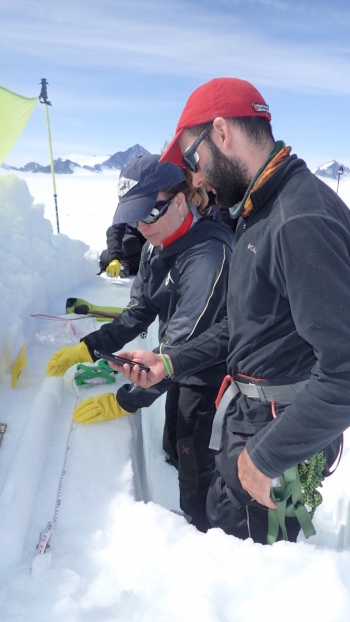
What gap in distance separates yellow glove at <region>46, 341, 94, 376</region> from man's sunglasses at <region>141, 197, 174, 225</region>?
86 cm

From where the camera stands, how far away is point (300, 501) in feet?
4.68

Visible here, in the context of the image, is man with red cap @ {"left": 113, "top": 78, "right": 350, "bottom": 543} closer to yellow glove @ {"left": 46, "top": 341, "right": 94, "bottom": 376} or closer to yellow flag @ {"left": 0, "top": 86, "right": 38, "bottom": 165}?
yellow glove @ {"left": 46, "top": 341, "right": 94, "bottom": 376}

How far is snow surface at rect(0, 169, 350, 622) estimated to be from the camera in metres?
1.12

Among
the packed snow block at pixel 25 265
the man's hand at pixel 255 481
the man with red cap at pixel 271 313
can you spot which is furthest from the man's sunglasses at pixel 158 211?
the packed snow block at pixel 25 265

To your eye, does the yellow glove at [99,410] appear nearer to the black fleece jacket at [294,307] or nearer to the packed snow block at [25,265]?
the packed snow block at [25,265]

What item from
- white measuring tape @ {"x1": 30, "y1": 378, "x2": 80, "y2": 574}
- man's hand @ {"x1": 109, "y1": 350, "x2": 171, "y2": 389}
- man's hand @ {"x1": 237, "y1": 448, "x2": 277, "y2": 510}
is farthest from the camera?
man's hand @ {"x1": 109, "y1": 350, "x2": 171, "y2": 389}

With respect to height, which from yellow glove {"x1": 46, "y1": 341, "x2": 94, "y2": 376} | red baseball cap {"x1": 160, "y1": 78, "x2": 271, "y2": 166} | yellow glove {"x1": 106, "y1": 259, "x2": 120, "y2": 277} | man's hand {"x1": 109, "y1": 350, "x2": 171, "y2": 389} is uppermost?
red baseball cap {"x1": 160, "y1": 78, "x2": 271, "y2": 166}

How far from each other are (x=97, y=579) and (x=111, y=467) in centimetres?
67

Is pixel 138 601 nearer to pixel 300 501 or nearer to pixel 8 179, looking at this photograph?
pixel 300 501

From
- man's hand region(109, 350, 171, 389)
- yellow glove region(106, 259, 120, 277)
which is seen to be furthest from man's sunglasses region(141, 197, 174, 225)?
yellow glove region(106, 259, 120, 277)

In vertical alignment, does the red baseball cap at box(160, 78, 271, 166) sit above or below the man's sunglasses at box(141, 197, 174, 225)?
above

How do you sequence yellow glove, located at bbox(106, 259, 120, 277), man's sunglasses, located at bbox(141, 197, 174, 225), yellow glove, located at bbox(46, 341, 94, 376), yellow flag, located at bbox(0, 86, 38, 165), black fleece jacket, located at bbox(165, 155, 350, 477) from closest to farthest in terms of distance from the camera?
black fleece jacket, located at bbox(165, 155, 350, 477) < man's sunglasses, located at bbox(141, 197, 174, 225) < yellow glove, located at bbox(46, 341, 94, 376) < yellow flag, located at bbox(0, 86, 38, 165) < yellow glove, located at bbox(106, 259, 120, 277)

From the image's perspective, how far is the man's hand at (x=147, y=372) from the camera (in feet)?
6.32

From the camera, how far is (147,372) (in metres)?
1.95
